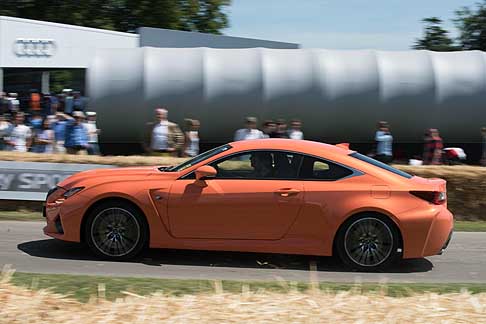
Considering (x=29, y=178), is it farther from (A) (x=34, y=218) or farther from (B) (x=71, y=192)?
(B) (x=71, y=192)

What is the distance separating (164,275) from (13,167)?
516 centimetres

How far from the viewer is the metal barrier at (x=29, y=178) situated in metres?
12.3

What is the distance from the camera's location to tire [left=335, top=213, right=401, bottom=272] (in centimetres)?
864

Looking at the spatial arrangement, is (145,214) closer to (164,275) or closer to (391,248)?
(164,275)

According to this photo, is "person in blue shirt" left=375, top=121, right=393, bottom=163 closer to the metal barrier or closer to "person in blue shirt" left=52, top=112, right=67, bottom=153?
"person in blue shirt" left=52, top=112, right=67, bottom=153

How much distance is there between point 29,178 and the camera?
12.3 meters

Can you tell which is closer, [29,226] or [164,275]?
[164,275]

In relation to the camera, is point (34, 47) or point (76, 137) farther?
point (34, 47)

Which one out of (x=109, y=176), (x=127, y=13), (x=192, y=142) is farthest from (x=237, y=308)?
(x=127, y=13)

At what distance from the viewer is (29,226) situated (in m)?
11.2

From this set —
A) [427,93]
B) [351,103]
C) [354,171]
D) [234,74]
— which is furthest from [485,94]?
[354,171]

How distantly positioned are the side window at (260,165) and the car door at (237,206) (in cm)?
1

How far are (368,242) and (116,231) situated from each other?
9.44ft

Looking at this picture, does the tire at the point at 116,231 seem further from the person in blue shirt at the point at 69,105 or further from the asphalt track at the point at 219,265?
the person in blue shirt at the point at 69,105
